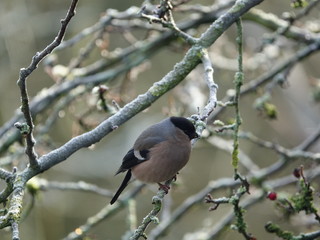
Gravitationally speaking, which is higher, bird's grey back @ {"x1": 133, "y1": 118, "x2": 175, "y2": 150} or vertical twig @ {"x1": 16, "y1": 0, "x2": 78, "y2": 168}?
bird's grey back @ {"x1": 133, "y1": 118, "x2": 175, "y2": 150}

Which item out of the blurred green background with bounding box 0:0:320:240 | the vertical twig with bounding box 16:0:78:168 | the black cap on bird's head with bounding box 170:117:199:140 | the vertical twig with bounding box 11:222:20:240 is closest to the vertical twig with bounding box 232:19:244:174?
the black cap on bird's head with bounding box 170:117:199:140

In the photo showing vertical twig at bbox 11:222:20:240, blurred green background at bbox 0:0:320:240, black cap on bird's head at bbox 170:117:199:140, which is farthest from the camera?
blurred green background at bbox 0:0:320:240

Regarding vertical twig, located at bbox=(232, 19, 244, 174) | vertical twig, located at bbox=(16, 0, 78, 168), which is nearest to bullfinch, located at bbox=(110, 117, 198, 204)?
vertical twig, located at bbox=(232, 19, 244, 174)

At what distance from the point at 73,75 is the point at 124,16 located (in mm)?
774

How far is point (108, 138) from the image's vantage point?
1063cm

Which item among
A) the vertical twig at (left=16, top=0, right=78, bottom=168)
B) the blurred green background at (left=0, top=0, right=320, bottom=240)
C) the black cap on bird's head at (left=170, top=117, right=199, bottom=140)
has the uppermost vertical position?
the blurred green background at (left=0, top=0, right=320, bottom=240)

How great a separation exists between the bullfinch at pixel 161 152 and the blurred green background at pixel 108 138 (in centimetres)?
325

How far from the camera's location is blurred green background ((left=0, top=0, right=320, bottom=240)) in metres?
8.00

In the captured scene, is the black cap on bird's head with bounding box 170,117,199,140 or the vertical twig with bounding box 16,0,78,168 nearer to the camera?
the vertical twig with bounding box 16,0,78,168

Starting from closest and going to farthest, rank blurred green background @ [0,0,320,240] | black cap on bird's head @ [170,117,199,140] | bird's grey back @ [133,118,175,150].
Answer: black cap on bird's head @ [170,117,199,140], bird's grey back @ [133,118,175,150], blurred green background @ [0,0,320,240]

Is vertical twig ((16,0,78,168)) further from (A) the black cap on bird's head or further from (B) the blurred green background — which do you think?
(B) the blurred green background

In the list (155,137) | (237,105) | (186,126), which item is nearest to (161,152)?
(155,137)

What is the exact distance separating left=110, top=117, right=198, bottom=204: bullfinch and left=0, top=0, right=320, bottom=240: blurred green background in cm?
325

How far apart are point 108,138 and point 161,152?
6.37 m
